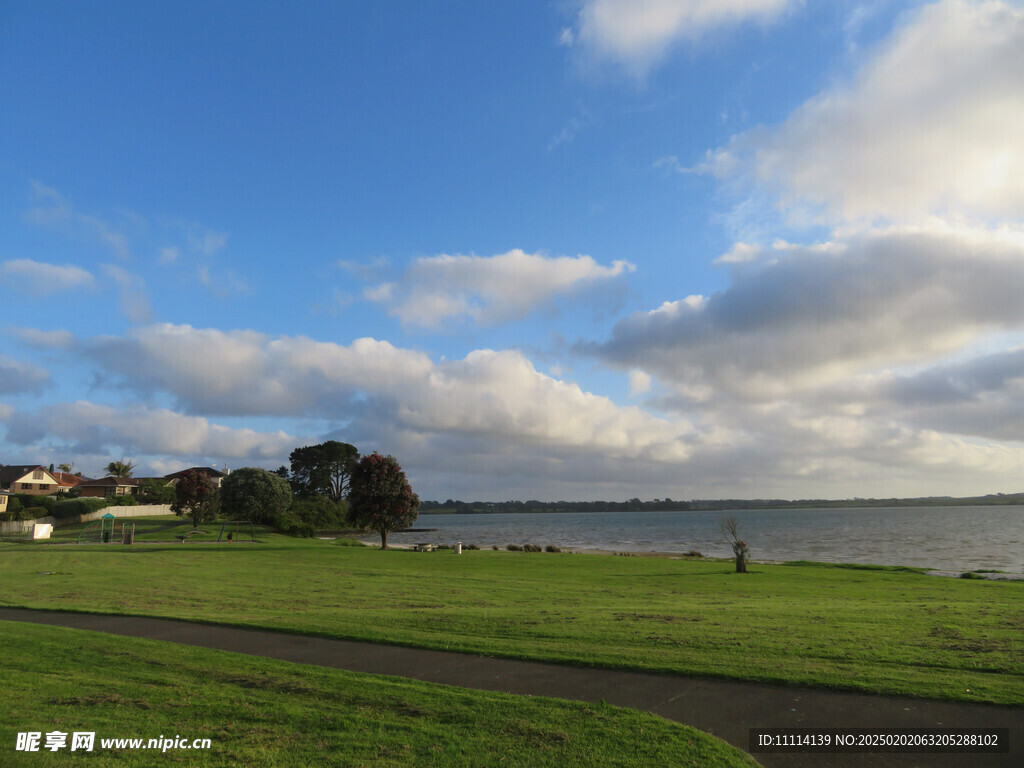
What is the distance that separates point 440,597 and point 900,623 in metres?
13.4

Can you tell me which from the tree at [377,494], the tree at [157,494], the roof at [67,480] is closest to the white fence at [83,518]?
the tree at [157,494]

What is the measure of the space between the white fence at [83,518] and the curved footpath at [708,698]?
5591 cm

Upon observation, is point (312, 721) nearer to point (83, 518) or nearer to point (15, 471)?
point (83, 518)

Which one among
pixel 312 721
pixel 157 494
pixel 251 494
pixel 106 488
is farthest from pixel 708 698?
pixel 106 488

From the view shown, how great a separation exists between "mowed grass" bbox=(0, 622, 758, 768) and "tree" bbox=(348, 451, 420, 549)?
4383 cm

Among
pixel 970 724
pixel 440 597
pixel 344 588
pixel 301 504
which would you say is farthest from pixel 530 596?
pixel 301 504

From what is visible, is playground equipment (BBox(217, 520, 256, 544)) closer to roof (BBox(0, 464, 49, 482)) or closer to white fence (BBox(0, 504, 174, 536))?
white fence (BBox(0, 504, 174, 536))

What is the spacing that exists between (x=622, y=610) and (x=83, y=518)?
267 ft

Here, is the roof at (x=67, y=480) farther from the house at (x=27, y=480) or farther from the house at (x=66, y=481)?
the house at (x=27, y=480)

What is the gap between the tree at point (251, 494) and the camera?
66.8 meters

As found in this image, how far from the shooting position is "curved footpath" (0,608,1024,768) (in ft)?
23.5

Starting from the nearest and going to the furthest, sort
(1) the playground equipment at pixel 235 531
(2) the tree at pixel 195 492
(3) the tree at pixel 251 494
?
(1) the playground equipment at pixel 235 531 < (2) the tree at pixel 195 492 < (3) the tree at pixel 251 494

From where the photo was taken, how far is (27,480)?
109 metres

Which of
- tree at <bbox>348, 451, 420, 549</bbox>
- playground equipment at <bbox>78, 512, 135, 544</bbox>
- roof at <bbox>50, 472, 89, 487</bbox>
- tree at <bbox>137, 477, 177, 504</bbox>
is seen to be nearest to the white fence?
playground equipment at <bbox>78, 512, 135, 544</bbox>
